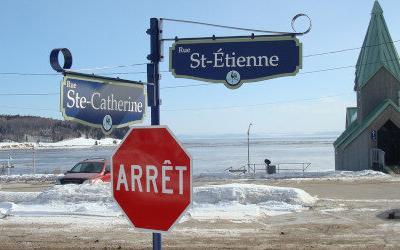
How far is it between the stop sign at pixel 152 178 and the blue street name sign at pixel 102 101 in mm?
942

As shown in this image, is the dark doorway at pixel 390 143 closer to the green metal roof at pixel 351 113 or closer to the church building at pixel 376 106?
the church building at pixel 376 106

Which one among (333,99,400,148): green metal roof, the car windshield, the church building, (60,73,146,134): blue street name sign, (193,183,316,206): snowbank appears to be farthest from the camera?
the church building

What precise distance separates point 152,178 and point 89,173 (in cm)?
1913

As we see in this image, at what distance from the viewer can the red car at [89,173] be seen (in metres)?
21.8

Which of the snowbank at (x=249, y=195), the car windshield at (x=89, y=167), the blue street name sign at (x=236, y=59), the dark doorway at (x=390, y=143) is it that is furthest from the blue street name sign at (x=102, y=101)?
the dark doorway at (x=390, y=143)

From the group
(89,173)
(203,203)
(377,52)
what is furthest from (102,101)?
(377,52)

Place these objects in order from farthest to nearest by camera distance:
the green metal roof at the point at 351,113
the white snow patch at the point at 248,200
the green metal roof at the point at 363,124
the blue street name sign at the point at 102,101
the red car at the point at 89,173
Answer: the green metal roof at the point at 351,113 → the green metal roof at the point at 363,124 → the red car at the point at 89,173 → the white snow patch at the point at 248,200 → the blue street name sign at the point at 102,101

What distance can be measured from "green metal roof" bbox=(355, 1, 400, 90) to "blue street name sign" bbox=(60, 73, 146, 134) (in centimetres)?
2998

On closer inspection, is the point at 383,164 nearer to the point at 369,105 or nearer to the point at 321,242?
the point at 369,105

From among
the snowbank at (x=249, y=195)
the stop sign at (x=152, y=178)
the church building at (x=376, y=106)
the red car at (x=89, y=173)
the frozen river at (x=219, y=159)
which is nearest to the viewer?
the stop sign at (x=152, y=178)

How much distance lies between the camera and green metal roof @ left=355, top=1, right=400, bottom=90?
33.1 meters

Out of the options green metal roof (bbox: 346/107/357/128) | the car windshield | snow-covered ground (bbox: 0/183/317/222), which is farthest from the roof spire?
snow-covered ground (bbox: 0/183/317/222)

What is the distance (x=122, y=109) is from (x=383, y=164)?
29660mm

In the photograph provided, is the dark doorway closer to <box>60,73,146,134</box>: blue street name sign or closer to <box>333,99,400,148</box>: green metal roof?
<box>333,99,400,148</box>: green metal roof
